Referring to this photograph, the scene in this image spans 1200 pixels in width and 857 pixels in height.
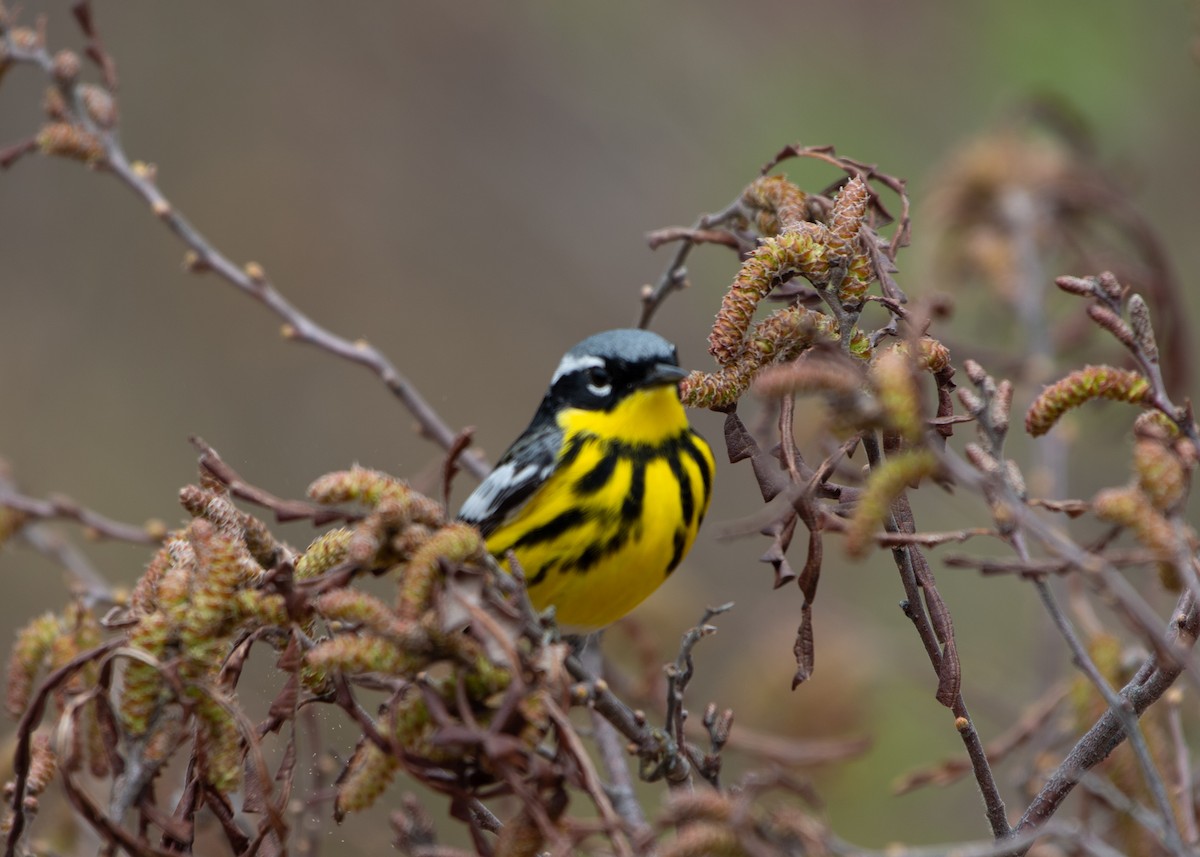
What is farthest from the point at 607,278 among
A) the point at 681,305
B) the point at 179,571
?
the point at 179,571

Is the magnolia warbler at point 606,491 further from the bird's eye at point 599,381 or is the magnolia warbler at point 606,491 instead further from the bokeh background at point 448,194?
the bokeh background at point 448,194

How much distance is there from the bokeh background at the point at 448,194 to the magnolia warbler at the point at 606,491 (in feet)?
7.21

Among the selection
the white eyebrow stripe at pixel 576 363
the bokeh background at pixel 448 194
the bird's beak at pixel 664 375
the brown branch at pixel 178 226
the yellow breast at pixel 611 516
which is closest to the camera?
the brown branch at pixel 178 226

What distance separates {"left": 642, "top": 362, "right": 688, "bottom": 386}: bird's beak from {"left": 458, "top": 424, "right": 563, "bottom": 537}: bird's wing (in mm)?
317

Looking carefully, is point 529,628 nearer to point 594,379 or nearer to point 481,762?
point 481,762

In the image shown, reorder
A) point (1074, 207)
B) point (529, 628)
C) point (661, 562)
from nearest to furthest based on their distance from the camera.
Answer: point (529, 628) < point (661, 562) < point (1074, 207)

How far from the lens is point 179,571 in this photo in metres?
1.53

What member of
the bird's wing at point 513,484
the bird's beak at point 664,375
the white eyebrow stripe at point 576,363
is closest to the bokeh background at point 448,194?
the white eyebrow stripe at point 576,363

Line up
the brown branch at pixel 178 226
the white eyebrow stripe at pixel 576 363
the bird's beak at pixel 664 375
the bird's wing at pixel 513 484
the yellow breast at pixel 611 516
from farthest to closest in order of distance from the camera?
the white eyebrow stripe at pixel 576 363 → the bird's wing at pixel 513 484 → the yellow breast at pixel 611 516 → the bird's beak at pixel 664 375 → the brown branch at pixel 178 226

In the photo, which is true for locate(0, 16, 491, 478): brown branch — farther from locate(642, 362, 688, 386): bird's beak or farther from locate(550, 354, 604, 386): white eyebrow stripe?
locate(642, 362, 688, 386): bird's beak

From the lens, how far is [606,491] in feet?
10.2

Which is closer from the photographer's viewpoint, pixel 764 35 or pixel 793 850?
pixel 793 850

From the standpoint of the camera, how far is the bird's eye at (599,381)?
328 cm

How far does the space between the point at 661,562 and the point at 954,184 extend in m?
1.57
